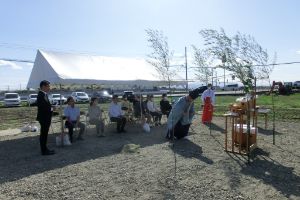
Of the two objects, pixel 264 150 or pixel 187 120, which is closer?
pixel 264 150

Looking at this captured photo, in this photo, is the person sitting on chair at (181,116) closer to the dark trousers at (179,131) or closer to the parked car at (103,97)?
the dark trousers at (179,131)

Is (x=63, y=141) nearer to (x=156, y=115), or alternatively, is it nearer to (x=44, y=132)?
(x=44, y=132)

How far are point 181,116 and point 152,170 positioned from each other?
12.5 feet

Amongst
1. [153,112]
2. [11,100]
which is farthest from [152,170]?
[11,100]

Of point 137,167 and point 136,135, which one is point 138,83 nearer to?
point 136,135

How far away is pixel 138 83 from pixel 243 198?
9933 mm

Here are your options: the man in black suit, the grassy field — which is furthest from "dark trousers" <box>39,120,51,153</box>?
the grassy field

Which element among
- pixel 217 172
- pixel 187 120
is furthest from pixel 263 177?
pixel 187 120

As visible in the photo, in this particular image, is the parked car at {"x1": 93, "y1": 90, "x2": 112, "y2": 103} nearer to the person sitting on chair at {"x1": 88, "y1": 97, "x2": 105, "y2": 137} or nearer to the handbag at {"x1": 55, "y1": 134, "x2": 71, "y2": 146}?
the person sitting on chair at {"x1": 88, "y1": 97, "x2": 105, "y2": 137}

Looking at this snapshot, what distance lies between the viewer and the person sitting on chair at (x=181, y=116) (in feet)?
35.1

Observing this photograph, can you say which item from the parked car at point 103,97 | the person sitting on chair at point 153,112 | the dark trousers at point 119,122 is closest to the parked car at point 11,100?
the parked car at point 103,97

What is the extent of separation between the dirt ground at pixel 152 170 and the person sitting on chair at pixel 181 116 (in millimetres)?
405

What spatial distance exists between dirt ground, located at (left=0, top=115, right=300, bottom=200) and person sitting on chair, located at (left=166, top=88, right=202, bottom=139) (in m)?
0.40

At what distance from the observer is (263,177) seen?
22.0 feet
